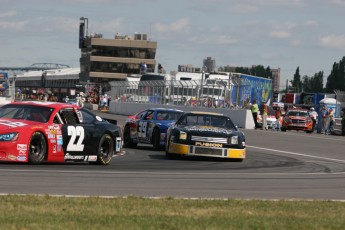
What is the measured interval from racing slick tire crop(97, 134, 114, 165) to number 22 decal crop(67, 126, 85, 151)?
1.65ft

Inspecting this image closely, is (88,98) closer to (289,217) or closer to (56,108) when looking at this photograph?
(56,108)

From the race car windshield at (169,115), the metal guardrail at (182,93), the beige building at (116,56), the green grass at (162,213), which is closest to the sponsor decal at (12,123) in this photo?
the green grass at (162,213)

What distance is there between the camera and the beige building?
16612 cm

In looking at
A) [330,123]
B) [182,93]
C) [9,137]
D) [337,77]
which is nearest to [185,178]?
[9,137]

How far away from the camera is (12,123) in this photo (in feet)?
54.4

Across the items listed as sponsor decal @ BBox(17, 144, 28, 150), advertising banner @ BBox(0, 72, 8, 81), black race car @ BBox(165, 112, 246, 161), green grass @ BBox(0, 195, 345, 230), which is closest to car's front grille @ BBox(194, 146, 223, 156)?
black race car @ BBox(165, 112, 246, 161)

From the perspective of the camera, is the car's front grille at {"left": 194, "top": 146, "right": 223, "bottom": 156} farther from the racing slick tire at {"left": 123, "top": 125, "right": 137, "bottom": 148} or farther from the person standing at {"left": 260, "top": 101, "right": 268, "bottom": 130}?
the person standing at {"left": 260, "top": 101, "right": 268, "bottom": 130}

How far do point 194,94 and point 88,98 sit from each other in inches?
1729

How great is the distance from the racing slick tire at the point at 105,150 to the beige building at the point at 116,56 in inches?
5800

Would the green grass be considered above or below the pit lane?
above

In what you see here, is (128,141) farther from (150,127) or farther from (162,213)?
(162,213)

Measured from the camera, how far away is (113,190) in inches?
493

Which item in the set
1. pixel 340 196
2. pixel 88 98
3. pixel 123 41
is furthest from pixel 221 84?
pixel 123 41

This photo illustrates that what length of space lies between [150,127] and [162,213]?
14.5 metres
